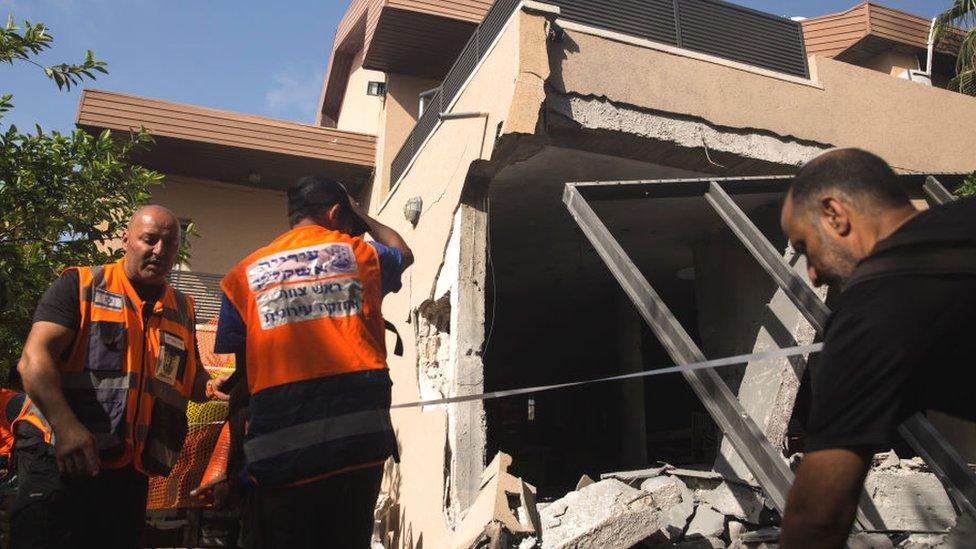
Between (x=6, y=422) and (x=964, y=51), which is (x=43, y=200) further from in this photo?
(x=964, y=51)

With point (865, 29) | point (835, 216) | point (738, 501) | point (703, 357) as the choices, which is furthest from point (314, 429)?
point (865, 29)

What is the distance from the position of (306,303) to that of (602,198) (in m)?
3.35

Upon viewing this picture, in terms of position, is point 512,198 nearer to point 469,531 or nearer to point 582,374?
point 469,531

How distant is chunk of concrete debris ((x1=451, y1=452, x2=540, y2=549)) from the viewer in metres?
4.53

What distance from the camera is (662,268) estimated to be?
9773 millimetres

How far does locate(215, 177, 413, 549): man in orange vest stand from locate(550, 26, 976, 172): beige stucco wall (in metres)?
3.83

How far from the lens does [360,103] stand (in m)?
13.3

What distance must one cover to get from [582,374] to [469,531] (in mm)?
10547

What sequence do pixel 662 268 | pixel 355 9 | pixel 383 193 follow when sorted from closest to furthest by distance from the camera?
pixel 662 268 → pixel 383 193 → pixel 355 9

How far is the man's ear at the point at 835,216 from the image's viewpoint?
1680mm

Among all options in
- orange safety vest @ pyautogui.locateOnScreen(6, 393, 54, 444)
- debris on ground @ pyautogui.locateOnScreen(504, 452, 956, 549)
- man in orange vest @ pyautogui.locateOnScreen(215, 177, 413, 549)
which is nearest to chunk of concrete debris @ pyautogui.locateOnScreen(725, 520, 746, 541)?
debris on ground @ pyautogui.locateOnScreen(504, 452, 956, 549)

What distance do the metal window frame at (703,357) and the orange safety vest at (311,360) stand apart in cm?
211

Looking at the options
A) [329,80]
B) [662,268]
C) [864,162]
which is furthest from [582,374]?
[864,162]

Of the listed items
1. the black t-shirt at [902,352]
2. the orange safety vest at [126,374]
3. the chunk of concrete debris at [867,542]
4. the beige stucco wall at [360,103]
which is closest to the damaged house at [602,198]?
the chunk of concrete debris at [867,542]
